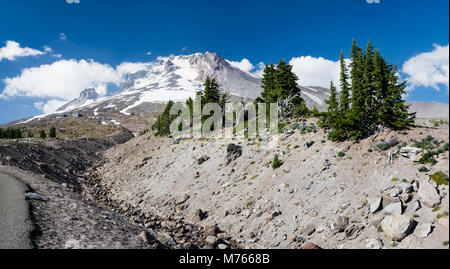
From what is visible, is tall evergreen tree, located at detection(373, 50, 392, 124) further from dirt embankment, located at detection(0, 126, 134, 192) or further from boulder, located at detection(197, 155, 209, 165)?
dirt embankment, located at detection(0, 126, 134, 192)

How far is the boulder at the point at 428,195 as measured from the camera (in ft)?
43.8

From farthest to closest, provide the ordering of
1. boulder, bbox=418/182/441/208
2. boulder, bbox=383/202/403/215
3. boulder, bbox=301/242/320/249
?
boulder, bbox=301/242/320/249 → boulder, bbox=383/202/403/215 → boulder, bbox=418/182/441/208

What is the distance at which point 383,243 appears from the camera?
13078 millimetres

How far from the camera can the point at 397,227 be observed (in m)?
12.7

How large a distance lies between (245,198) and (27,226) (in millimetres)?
16066

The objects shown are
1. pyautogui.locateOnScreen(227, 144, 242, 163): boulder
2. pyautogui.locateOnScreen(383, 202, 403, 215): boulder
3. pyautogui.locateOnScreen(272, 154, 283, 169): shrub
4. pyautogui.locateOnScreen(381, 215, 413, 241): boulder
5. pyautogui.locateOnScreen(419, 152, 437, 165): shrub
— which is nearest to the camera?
pyautogui.locateOnScreen(381, 215, 413, 241): boulder

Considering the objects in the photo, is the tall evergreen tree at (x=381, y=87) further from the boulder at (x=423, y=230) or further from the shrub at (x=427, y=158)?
the boulder at (x=423, y=230)

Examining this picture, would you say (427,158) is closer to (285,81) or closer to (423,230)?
(423,230)

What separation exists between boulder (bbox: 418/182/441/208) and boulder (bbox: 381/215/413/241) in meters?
1.90

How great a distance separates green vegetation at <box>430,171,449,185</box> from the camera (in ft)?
46.3

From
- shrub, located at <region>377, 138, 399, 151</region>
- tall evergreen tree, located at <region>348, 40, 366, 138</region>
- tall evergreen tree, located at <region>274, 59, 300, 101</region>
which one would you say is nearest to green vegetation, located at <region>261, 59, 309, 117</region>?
tall evergreen tree, located at <region>274, 59, 300, 101</region>

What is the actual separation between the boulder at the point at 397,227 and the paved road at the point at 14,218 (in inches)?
738

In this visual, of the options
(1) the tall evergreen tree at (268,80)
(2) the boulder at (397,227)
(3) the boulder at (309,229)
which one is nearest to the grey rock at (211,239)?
(3) the boulder at (309,229)
